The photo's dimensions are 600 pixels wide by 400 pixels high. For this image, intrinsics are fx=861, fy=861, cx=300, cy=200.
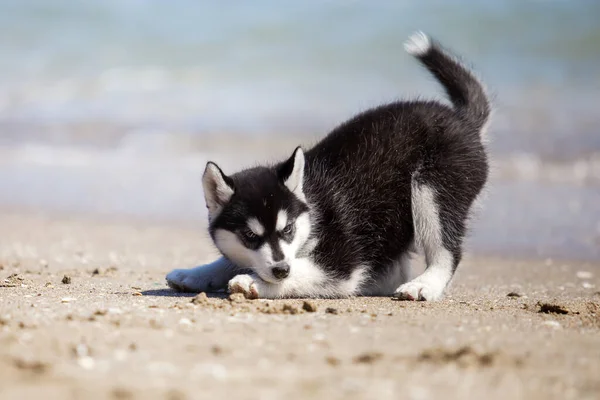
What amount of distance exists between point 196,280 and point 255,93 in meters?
14.3

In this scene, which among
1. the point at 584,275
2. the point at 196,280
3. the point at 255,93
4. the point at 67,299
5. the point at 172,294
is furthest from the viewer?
the point at 255,93

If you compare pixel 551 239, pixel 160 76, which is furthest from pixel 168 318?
pixel 160 76

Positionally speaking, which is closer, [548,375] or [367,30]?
[548,375]

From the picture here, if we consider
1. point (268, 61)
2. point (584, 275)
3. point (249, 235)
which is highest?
point (268, 61)

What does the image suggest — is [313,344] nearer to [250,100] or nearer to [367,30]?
[250,100]

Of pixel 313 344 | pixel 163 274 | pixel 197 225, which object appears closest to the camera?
pixel 313 344

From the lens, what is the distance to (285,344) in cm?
384

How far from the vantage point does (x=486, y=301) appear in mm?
5715

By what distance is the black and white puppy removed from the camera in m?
5.33

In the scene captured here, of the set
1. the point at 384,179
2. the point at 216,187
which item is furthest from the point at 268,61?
the point at 216,187

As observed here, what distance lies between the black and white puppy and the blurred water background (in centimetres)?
171

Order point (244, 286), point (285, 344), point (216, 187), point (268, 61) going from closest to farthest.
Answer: point (285, 344), point (244, 286), point (216, 187), point (268, 61)

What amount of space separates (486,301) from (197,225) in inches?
182

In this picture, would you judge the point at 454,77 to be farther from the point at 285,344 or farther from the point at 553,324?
the point at 285,344
